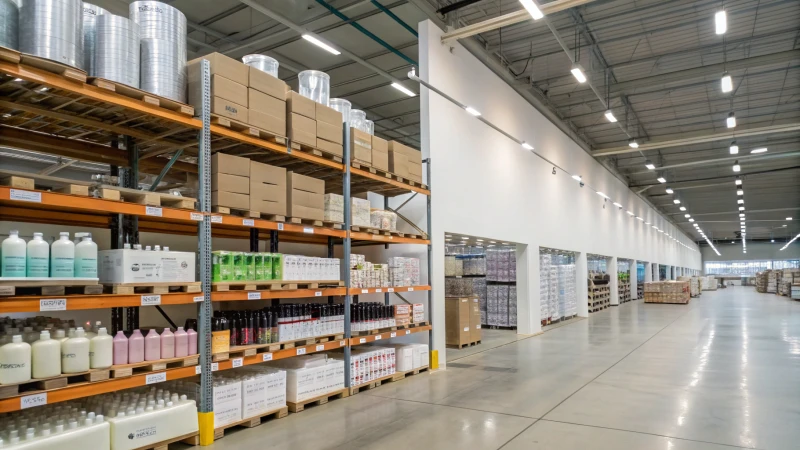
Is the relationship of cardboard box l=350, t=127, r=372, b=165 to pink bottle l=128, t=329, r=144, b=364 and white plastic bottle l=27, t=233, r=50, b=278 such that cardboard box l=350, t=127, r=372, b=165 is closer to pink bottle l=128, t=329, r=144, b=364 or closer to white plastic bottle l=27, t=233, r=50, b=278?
pink bottle l=128, t=329, r=144, b=364

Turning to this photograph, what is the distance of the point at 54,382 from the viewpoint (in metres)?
3.61

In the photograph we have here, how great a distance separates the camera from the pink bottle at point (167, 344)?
14.3 ft

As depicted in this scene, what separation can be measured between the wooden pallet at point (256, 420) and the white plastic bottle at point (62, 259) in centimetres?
201

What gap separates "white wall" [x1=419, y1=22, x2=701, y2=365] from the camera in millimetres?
8797

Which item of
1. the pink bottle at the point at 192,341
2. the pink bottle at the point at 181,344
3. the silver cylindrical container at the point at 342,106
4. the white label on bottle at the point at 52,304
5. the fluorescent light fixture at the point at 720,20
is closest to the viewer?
the white label on bottle at the point at 52,304

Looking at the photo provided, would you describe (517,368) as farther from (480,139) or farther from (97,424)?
(97,424)

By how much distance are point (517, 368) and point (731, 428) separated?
140 inches

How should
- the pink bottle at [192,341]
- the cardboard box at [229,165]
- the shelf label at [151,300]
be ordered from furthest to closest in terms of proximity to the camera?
the cardboard box at [229,165], the pink bottle at [192,341], the shelf label at [151,300]

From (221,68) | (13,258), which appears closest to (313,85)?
(221,68)

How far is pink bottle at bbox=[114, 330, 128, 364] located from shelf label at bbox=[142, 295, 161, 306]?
0.30 meters

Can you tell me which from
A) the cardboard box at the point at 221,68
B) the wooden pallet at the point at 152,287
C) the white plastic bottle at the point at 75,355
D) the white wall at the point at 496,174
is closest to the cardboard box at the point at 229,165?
the cardboard box at the point at 221,68

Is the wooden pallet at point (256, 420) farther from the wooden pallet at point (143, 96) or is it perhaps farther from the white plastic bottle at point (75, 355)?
the wooden pallet at point (143, 96)

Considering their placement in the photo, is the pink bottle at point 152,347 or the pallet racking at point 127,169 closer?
the pallet racking at point 127,169

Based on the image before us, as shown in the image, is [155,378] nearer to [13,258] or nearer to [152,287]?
[152,287]
